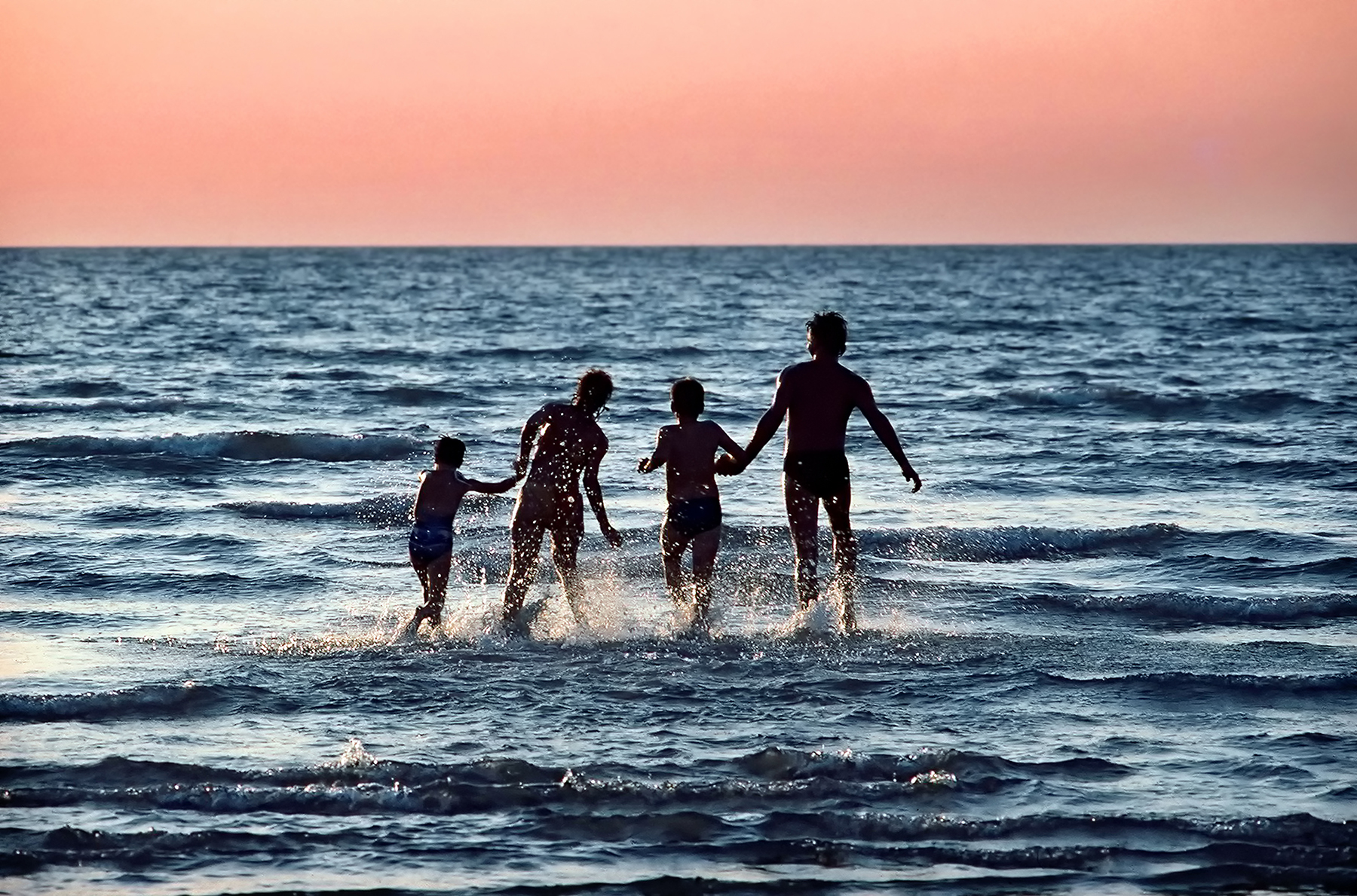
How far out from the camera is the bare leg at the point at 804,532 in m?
9.40

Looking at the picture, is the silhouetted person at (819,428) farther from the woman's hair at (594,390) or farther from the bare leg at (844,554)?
the woman's hair at (594,390)

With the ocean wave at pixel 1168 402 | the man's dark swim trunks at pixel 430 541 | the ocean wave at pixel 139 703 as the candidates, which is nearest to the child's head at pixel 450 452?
the man's dark swim trunks at pixel 430 541

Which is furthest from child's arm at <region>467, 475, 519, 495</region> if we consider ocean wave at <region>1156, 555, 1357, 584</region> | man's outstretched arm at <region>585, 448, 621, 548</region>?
ocean wave at <region>1156, 555, 1357, 584</region>

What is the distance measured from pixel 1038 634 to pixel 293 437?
1188 cm

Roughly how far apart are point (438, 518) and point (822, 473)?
2.28 m

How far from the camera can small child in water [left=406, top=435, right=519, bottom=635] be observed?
364 inches

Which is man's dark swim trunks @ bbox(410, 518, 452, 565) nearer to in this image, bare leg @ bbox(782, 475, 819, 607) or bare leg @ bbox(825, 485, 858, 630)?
bare leg @ bbox(782, 475, 819, 607)

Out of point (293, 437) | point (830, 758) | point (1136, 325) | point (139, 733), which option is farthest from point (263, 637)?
point (1136, 325)

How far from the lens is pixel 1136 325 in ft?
142

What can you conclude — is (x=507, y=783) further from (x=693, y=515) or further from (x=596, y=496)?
(x=693, y=515)

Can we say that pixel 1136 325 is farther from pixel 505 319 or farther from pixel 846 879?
pixel 846 879

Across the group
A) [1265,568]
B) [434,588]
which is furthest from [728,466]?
[1265,568]

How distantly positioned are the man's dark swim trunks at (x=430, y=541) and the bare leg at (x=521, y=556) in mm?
410

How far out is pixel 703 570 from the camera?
9.41 meters
